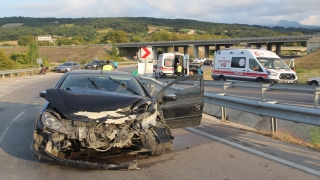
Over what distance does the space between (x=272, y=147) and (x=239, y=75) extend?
59.3 ft

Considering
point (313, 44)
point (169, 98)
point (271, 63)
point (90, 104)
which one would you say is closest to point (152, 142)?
point (169, 98)

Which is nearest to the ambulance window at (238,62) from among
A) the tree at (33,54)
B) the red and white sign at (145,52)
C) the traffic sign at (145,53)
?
the traffic sign at (145,53)

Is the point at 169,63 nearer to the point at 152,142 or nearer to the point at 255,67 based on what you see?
the point at 255,67

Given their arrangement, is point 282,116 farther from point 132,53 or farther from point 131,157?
point 132,53

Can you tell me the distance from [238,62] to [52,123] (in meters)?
20.8

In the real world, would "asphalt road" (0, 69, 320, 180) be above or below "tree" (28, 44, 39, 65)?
below

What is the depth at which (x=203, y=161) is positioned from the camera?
21.5 feet

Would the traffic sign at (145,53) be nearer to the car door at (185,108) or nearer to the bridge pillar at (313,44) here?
the car door at (185,108)

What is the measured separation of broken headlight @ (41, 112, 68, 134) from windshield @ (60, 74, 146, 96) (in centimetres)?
158

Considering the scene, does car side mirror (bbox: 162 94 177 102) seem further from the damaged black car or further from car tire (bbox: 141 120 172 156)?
car tire (bbox: 141 120 172 156)

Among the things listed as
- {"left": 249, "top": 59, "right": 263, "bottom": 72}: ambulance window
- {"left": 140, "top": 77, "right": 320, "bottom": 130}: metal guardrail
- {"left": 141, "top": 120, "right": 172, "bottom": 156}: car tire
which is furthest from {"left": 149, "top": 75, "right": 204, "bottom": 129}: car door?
{"left": 249, "top": 59, "right": 263, "bottom": 72}: ambulance window

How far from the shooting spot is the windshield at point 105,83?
7461 millimetres

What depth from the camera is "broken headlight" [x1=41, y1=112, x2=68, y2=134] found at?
18.7ft

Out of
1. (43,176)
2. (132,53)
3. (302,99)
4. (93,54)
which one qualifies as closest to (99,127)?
(43,176)
